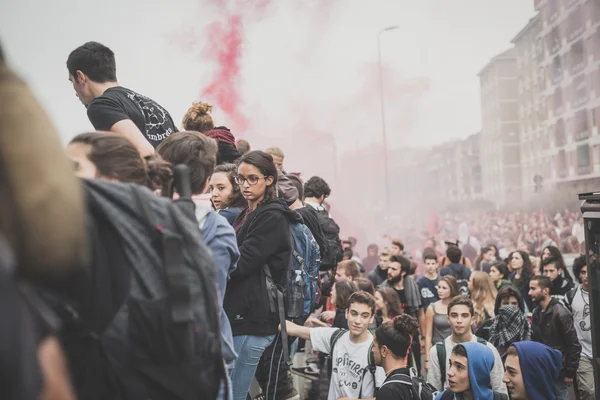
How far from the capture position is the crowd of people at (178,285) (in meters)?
1.53

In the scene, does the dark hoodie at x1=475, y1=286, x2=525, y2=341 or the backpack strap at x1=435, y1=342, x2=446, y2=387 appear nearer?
the backpack strap at x1=435, y1=342, x2=446, y2=387

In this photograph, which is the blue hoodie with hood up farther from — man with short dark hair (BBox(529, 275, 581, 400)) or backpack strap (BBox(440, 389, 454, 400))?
man with short dark hair (BBox(529, 275, 581, 400))

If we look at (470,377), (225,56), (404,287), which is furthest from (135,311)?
(225,56)

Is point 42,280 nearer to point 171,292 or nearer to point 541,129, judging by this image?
point 171,292

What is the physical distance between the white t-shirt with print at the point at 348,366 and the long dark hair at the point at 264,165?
1671mm

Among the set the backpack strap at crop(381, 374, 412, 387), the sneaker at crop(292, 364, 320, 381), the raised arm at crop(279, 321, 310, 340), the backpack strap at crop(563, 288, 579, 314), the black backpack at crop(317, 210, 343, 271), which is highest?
the black backpack at crop(317, 210, 343, 271)

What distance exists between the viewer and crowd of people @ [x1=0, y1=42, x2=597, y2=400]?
1.53m

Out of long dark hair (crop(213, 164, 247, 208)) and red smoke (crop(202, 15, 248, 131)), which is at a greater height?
red smoke (crop(202, 15, 248, 131))

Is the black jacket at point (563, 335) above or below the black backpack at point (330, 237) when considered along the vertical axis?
below

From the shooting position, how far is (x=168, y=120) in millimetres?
4434

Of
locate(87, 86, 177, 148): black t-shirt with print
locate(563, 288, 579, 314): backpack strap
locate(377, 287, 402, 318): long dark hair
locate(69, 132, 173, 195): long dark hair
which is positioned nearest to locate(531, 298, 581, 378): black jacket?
locate(563, 288, 579, 314): backpack strap

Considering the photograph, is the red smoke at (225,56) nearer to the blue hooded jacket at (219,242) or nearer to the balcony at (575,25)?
the blue hooded jacket at (219,242)

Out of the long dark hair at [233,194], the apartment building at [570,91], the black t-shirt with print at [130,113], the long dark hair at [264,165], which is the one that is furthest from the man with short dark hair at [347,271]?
the apartment building at [570,91]

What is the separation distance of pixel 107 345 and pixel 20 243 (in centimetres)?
71
